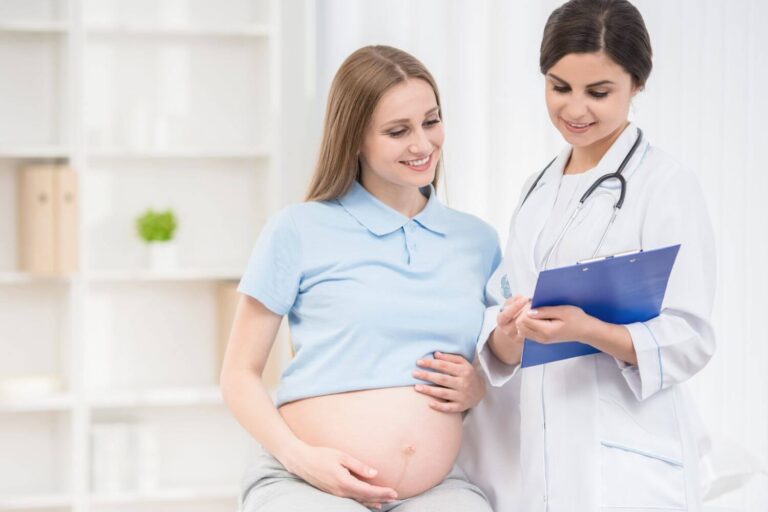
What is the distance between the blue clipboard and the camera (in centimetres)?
134

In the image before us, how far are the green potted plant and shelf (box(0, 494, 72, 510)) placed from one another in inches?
33.3

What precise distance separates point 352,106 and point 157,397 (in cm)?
202

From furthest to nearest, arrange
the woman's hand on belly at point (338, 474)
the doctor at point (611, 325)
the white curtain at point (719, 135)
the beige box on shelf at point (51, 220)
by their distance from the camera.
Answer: the beige box on shelf at point (51, 220) < the white curtain at point (719, 135) < the woman's hand on belly at point (338, 474) < the doctor at point (611, 325)

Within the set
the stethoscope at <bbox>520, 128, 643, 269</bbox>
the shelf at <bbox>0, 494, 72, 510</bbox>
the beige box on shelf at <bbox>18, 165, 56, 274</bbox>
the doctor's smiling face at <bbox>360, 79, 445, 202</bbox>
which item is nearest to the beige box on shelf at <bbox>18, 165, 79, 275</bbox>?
the beige box on shelf at <bbox>18, 165, 56, 274</bbox>

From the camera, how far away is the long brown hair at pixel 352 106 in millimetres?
1738

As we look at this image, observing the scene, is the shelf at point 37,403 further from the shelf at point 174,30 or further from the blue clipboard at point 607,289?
the blue clipboard at point 607,289

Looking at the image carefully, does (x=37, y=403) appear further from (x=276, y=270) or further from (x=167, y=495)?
(x=276, y=270)

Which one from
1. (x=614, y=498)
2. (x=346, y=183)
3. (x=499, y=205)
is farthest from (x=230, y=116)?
(x=614, y=498)

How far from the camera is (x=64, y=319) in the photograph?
3535 mm

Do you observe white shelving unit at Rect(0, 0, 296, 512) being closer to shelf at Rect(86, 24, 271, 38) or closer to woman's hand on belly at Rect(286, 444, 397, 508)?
shelf at Rect(86, 24, 271, 38)

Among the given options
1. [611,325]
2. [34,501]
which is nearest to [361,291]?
[611,325]

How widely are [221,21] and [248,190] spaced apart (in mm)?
633

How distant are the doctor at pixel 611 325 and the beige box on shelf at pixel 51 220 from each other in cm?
216

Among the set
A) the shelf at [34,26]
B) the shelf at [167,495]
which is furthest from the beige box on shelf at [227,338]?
the shelf at [34,26]
